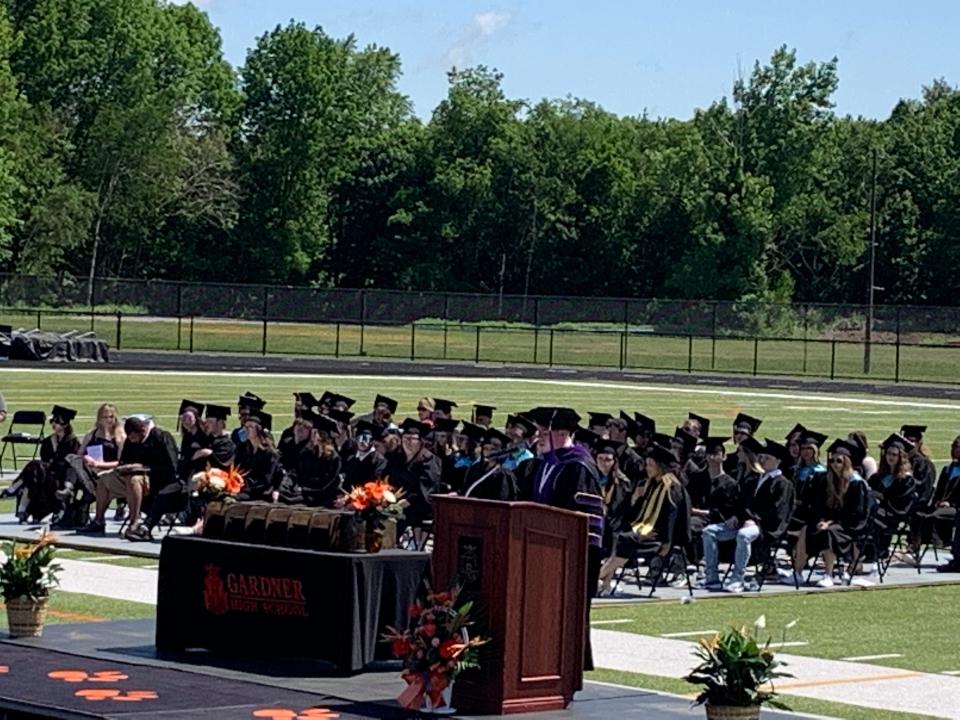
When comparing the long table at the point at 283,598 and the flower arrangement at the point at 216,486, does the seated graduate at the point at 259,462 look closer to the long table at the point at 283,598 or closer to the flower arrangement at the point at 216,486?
the flower arrangement at the point at 216,486

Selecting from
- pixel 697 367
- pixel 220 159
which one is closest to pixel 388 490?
pixel 697 367

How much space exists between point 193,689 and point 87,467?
1118cm

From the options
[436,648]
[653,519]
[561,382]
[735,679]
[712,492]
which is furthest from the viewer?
[561,382]

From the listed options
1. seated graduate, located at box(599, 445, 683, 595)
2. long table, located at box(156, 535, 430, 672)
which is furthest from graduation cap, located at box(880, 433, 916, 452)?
long table, located at box(156, 535, 430, 672)

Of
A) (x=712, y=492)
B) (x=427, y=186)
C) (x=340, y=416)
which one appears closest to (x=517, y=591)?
(x=712, y=492)

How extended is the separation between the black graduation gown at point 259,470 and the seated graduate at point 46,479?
2206 millimetres

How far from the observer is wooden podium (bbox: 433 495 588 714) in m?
11.6

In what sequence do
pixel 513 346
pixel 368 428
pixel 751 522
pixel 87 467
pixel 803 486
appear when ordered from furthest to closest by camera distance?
pixel 513 346 → pixel 368 428 → pixel 87 467 → pixel 803 486 → pixel 751 522

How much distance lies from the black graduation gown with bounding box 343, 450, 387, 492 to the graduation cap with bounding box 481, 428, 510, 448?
1087 millimetres

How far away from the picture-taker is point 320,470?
21.8m

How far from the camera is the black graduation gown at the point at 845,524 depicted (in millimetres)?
19719

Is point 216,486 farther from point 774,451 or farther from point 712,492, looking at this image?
point 774,451

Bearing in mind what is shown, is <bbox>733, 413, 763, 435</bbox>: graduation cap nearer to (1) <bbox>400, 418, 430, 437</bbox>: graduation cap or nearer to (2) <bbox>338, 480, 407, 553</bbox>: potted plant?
(1) <bbox>400, 418, 430, 437</bbox>: graduation cap

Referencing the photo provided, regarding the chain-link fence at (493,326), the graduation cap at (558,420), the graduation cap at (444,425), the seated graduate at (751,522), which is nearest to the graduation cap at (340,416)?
the graduation cap at (444,425)
